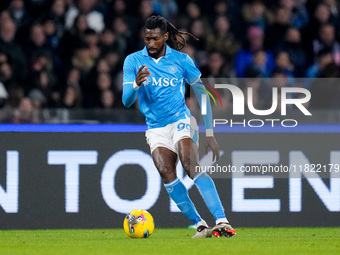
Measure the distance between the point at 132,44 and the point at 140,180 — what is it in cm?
340

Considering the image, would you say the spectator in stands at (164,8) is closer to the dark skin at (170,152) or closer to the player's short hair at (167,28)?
the player's short hair at (167,28)

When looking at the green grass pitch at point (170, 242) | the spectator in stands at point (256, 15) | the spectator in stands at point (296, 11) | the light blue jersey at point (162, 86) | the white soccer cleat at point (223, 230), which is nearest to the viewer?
the green grass pitch at point (170, 242)

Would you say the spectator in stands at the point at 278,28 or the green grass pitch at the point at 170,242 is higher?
the spectator in stands at the point at 278,28

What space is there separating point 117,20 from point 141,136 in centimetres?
323

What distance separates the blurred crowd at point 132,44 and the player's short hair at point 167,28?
2.43 metres

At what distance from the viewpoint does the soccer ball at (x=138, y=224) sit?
8.32 meters

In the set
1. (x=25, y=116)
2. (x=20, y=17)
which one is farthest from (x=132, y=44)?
(x=25, y=116)

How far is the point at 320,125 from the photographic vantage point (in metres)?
10.4

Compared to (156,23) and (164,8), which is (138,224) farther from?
(164,8)

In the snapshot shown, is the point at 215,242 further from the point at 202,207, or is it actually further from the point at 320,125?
the point at 320,125

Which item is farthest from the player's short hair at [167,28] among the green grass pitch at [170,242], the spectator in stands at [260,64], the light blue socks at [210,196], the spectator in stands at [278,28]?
the spectator in stands at [278,28]

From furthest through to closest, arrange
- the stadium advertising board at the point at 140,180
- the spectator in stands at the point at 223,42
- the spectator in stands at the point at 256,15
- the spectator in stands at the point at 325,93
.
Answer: the spectator in stands at the point at 256,15 < the spectator in stands at the point at 223,42 < the spectator in stands at the point at 325,93 < the stadium advertising board at the point at 140,180

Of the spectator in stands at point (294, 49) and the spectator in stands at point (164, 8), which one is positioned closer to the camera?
the spectator in stands at point (294, 49)

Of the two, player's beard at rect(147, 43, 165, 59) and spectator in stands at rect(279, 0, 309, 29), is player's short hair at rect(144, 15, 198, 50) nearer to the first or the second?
player's beard at rect(147, 43, 165, 59)
